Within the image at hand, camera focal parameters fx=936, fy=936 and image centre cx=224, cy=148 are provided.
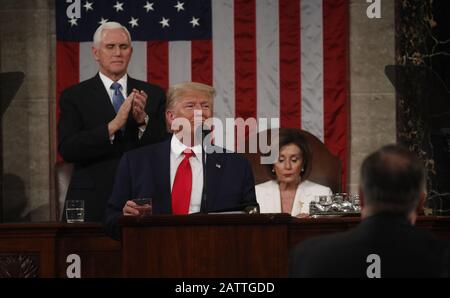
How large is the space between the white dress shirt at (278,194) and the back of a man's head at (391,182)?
417cm

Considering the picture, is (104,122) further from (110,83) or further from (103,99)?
(110,83)

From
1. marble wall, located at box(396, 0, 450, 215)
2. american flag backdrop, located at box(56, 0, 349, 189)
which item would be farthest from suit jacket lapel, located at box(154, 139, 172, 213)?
american flag backdrop, located at box(56, 0, 349, 189)

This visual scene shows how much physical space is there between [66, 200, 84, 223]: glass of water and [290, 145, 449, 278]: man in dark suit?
3.08 metres

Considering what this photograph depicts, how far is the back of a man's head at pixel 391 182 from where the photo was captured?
8.57 feet

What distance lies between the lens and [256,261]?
412cm

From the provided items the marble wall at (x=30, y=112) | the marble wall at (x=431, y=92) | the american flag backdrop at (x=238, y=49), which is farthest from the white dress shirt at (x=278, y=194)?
the marble wall at (x=30, y=112)

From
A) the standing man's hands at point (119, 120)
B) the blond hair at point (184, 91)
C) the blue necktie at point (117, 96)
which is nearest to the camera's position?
the blond hair at point (184, 91)

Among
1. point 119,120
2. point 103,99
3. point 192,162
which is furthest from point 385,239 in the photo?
point 103,99

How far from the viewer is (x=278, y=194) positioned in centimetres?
696

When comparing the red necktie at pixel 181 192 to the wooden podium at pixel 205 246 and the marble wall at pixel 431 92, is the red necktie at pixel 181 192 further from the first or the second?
the marble wall at pixel 431 92

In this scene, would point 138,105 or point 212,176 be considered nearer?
point 212,176

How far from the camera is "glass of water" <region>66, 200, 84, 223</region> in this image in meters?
5.56

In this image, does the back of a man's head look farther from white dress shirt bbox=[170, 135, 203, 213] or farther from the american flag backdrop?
the american flag backdrop

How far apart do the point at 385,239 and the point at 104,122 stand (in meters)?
4.51
